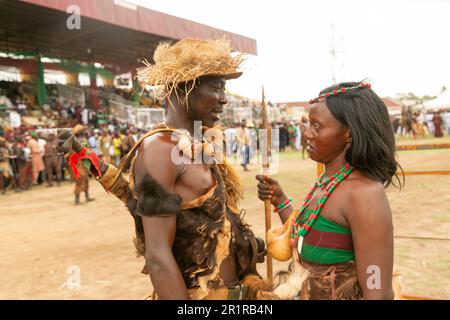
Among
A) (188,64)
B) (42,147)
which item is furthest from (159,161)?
(42,147)

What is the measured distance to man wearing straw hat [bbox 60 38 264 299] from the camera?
5.81 ft

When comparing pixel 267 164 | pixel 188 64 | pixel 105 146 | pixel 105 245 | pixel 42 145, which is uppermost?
pixel 188 64

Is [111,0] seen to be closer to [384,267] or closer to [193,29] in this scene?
[193,29]

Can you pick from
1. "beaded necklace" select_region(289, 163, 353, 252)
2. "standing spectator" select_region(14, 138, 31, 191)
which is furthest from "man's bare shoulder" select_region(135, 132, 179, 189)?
"standing spectator" select_region(14, 138, 31, 191)

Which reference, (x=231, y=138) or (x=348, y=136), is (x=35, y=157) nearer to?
(x=231, y=138)

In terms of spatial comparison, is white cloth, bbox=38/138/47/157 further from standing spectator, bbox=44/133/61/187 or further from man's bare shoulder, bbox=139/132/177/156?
man's bare shoulder, bbox=139/132/177/156

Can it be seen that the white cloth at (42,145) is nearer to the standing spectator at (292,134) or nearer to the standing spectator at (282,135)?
the standing spectator at (282,135)

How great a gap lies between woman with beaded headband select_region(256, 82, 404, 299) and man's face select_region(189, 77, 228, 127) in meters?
0.55

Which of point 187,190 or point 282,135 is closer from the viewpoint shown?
point 187,190

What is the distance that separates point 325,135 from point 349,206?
33 cm

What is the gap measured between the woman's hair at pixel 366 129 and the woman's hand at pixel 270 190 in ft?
2.33

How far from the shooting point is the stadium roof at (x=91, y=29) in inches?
700

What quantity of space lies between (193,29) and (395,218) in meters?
20.1

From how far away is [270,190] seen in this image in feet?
7.61
